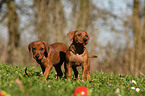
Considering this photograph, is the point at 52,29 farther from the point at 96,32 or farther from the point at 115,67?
the point at 115,67

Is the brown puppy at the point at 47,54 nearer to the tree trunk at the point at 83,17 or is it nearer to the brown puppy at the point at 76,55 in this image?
the brown puppy at the point at 76,55

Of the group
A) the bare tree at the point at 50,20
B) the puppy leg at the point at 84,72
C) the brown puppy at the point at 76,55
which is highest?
the bare tree at the point at 50,20

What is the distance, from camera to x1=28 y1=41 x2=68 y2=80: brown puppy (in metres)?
5.68


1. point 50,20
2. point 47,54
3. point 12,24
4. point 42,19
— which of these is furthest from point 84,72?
point 12,24

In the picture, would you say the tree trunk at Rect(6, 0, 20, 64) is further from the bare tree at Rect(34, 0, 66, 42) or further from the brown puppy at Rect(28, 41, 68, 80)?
the brown puppy at Rect(28, 41, 68, 80)

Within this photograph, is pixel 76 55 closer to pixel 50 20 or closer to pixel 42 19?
pixel 50 20

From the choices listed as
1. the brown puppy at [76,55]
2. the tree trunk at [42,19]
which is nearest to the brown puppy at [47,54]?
the brown puppy at [76,55]

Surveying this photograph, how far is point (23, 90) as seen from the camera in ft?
11.3

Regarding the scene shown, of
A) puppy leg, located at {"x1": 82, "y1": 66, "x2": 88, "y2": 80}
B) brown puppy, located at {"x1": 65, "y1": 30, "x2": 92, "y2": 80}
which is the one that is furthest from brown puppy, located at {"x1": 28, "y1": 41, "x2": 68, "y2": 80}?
puppy leg, located at {"x1": 82, "y1": 66, "x2": 88, "y2": 80}

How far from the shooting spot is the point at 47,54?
6035 mm

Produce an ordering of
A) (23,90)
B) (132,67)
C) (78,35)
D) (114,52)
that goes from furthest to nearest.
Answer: (114,52) < (132,67) < (78,35) < (23,90)

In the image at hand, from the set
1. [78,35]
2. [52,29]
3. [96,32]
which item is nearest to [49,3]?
[52,29]

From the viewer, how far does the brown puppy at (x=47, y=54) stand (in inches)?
224

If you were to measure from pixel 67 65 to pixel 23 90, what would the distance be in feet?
8.62
